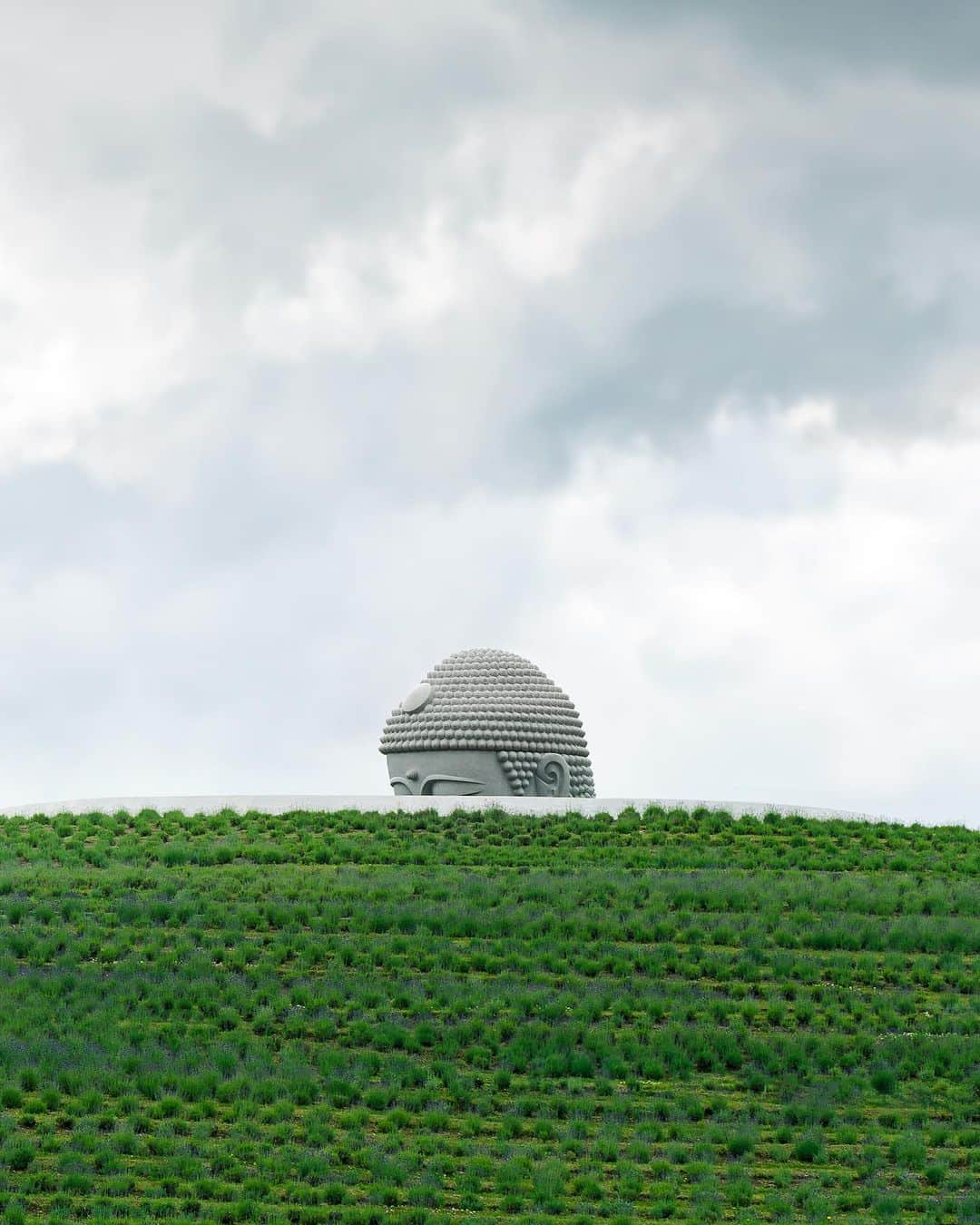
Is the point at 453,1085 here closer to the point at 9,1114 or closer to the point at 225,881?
the point at 9,1114

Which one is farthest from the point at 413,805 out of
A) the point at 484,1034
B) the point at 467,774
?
the point at 484,1034

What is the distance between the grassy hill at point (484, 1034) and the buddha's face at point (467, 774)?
388cm

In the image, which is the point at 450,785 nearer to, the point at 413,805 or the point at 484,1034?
the point at 413,805

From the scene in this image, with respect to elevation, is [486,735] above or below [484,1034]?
above

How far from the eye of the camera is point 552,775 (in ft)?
85.9

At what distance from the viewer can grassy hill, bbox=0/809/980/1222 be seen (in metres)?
12.6

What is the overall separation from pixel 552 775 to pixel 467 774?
137 cm

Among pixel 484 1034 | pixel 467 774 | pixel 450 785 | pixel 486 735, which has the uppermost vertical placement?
pixel 486 735

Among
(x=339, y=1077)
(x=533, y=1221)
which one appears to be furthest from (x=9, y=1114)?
(x=533, y=1221)

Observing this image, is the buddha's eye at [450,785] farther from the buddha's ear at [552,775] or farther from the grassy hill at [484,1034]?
the grassy hill at [484,1034]

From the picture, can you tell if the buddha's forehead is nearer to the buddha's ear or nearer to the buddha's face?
the buddha's face

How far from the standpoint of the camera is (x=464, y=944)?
57.1ft

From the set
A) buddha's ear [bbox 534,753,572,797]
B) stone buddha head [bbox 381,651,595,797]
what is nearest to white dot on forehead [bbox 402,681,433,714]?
stone buddha head [bbox 381,651,595,797]

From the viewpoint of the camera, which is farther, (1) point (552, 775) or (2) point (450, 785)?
(1) point (552, 775)
